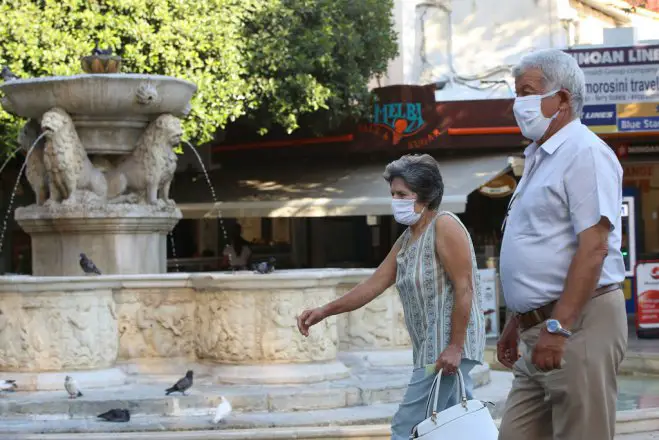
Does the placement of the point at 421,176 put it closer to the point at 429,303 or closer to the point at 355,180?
the point at 429,303

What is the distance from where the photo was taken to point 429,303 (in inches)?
209

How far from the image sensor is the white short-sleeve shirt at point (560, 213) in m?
4.25

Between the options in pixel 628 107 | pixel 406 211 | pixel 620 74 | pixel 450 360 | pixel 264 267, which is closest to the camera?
pixel 450 360

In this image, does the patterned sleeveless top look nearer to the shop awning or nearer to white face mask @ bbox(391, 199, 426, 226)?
white face mask @ bbox(391, 199, 426, 226)

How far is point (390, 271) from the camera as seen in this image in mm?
5555

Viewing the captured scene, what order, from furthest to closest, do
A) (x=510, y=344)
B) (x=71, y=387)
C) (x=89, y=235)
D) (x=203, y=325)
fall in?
(x=89, y=235), (x=203, y=325), (x=71, y=387), (x=510, y=344)

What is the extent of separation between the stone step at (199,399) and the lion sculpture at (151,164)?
254 centimetres

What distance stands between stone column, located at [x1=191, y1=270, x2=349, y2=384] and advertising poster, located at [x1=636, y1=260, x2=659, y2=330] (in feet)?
31.8

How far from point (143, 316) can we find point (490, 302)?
30.1ft

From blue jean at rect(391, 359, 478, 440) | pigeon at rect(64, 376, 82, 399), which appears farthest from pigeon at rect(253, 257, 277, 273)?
blue jean at rect(391, 359, 478, 440)

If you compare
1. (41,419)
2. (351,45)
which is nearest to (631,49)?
(351,45)

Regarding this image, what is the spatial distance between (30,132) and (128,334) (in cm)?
280

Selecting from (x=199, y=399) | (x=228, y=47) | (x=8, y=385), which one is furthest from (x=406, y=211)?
(x=228, y=47)

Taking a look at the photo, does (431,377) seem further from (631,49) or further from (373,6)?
(373,6)
